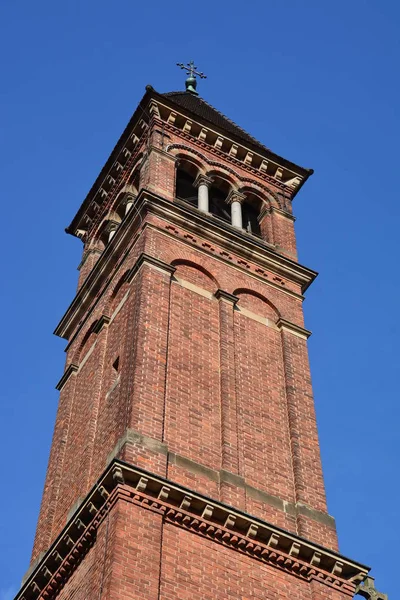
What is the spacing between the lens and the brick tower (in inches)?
736

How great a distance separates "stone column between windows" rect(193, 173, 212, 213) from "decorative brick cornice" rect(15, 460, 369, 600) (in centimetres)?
1139

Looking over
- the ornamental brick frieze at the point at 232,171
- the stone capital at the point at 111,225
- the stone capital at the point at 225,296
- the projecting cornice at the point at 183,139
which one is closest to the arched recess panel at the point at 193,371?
the stone capital at the point at 225,296

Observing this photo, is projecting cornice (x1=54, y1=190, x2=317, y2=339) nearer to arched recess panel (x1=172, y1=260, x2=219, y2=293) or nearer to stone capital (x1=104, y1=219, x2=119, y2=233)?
arched recess panel (x1=172, y1=260, x2=219, y2=293)

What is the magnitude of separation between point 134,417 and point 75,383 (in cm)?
638

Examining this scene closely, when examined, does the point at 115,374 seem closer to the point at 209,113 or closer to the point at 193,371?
the point at 193,371

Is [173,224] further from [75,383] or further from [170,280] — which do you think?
[75,383]

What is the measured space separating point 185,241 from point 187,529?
9.03 m

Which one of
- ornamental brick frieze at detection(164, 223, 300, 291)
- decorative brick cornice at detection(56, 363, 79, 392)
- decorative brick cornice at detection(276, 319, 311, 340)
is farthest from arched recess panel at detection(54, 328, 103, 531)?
decorative brick cornice at detection(276, 319, 311, 340)

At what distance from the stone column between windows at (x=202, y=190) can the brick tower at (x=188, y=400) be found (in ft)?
0.22

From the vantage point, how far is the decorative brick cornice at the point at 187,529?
1870 cm

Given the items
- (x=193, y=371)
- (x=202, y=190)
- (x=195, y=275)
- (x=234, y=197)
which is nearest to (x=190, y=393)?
(x=193, y=371)

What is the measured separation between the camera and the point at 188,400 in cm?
2181

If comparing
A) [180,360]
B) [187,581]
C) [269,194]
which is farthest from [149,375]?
[269,194]

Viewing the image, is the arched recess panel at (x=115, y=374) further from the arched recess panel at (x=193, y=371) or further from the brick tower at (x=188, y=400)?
the arched recess panel at (x=193, y=371)
